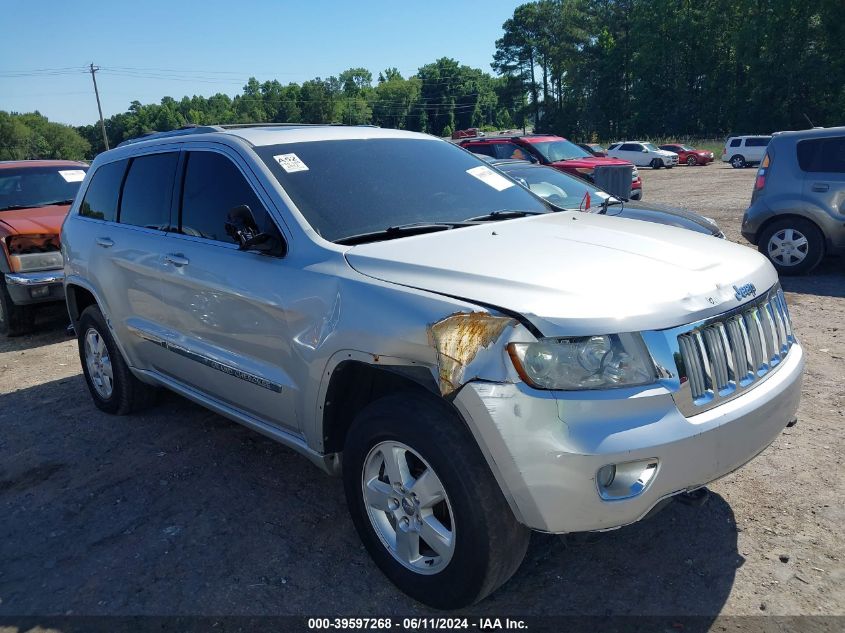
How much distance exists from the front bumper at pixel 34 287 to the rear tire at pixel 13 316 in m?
0.27

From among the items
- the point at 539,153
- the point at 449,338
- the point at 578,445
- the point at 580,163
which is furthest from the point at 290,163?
the point at 580,163

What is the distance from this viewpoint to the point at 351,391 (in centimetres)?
300

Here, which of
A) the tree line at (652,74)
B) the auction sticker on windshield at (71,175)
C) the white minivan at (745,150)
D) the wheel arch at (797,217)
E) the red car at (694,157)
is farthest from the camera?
the tree line at (652,74)

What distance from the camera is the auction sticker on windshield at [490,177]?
13.0 feet

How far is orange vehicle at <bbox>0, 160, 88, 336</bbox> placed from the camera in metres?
7.36

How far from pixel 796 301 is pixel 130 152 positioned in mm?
6597

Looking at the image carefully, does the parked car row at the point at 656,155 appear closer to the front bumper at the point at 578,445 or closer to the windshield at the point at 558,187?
the windshield at the point at 558,187

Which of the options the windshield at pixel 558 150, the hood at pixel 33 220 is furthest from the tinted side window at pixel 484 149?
the hood at pixel 33 220

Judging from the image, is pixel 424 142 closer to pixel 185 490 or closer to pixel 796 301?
pixel 185 490

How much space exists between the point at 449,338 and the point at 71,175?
812cm

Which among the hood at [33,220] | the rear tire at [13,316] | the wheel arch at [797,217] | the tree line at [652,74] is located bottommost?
the rear tire at [13,316]

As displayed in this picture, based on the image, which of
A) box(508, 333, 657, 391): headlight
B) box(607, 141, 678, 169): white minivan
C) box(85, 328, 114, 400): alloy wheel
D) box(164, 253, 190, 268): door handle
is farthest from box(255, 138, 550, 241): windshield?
box(607, 141, 678, 169): white minivan

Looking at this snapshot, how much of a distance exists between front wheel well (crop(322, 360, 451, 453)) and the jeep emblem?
128 centimetres

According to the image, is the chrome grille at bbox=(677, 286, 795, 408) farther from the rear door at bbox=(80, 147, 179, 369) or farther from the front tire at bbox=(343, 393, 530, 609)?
the rear door at bbox=(80, 147, 179, 369)
